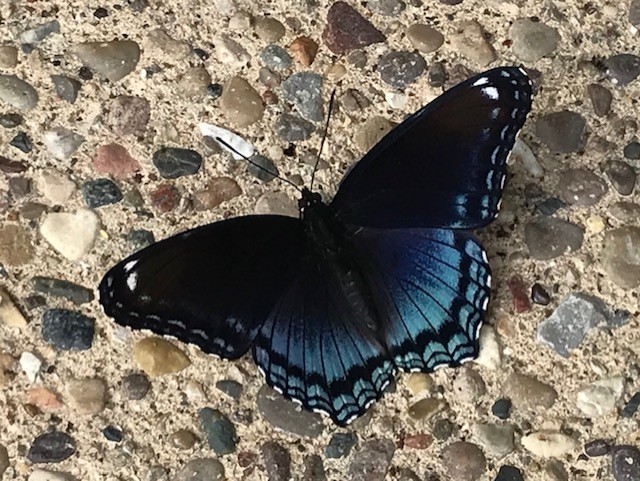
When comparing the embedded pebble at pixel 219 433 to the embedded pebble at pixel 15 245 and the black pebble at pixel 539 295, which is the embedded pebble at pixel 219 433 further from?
the black pebble at pixel 539 295

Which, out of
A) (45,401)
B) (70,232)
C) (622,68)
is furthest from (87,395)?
(622,68)

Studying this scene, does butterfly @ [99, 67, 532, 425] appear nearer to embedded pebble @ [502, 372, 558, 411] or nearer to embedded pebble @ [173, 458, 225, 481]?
embedded pebble @ [502, 372, 558, 411]

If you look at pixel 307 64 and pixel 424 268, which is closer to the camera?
pixel 424 268

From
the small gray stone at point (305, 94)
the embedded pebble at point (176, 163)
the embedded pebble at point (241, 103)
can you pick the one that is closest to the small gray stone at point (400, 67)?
the small gray stone at point (305, 94)

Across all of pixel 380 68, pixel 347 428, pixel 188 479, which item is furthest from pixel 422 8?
pixel 188 479

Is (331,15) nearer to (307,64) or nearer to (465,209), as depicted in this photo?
(307,64)

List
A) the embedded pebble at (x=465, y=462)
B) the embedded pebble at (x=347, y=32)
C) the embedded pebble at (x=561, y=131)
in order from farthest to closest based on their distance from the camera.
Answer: the embedded pebble at (x=347, y=32) < the embedded pebble at (x=561, y=131) < the embedded pebble at (x=465, y=462)
